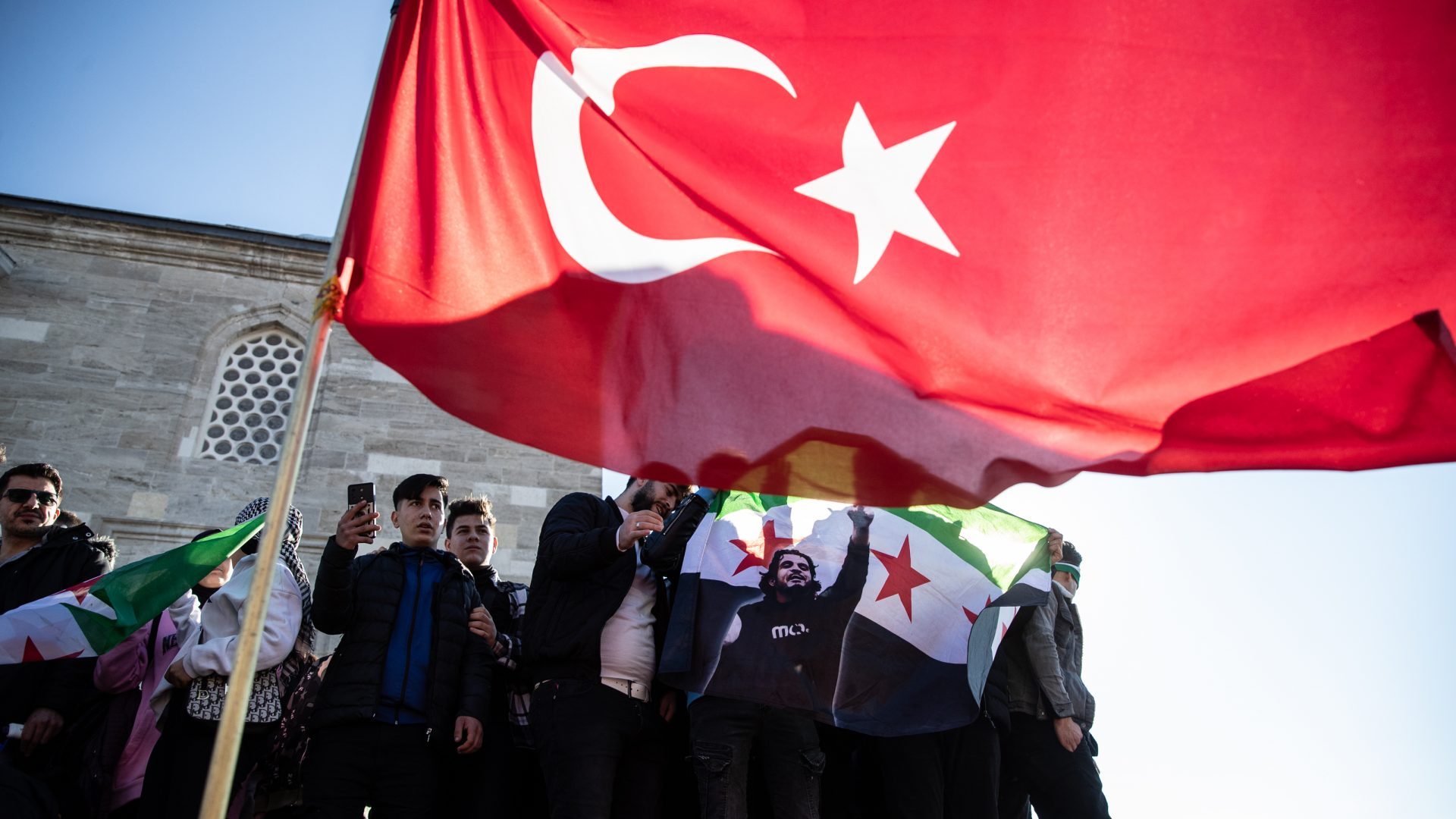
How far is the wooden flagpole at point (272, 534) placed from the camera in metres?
2.57

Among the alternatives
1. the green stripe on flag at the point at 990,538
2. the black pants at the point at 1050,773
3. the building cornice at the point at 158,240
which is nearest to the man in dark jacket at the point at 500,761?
the green stripe on flag at the point at 990,538

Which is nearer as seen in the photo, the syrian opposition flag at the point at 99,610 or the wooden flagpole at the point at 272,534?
the wooden flagpole at the point at 272,534

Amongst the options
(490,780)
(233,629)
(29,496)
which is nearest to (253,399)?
(29,496)

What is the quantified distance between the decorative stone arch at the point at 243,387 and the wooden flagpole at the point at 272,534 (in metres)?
7.78

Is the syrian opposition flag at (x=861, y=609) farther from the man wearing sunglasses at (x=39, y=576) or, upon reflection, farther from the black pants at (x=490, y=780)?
the man wearing sunglasses at (x=39, y=576)

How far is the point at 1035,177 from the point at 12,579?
5.03 m

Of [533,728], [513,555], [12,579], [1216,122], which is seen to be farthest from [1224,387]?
[513,555]

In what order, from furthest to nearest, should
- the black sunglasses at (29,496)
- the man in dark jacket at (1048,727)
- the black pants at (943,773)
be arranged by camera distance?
the man in dark jacket at (1048,727) < the black sunglasses at (29,496) < the black pants at (943,773)

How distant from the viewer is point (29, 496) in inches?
233

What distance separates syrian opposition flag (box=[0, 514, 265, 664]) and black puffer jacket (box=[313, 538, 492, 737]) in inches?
24.6

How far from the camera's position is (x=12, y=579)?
5.59 m

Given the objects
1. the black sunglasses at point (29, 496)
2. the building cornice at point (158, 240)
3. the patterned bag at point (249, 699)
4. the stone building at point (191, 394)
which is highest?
the building cornice at point (158, 240)

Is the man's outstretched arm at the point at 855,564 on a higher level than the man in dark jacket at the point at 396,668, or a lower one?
higher

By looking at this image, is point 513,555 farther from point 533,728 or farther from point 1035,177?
point 1035,177
